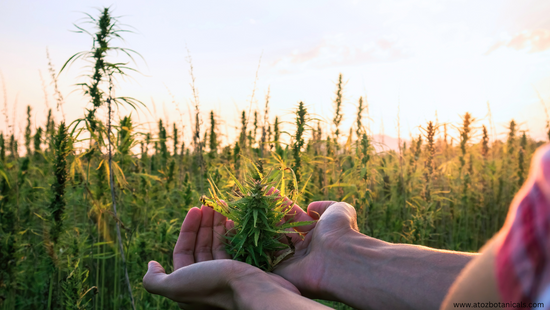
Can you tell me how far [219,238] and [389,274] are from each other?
2.83 ft

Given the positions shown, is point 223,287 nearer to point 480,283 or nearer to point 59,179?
point 480,283

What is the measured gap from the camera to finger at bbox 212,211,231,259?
68.4 inches

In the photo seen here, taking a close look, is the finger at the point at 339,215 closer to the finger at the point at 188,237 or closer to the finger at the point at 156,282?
the finger at the point at 188,237

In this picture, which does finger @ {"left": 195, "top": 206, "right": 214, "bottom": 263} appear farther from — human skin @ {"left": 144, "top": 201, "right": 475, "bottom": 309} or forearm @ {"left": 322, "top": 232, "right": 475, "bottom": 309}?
forearm @ {"left": 322, "top": 232, "right": 475, "bottom": 309}

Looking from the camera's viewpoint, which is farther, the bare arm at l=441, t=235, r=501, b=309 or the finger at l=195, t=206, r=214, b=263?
the finger at l=195, t=206, r=214, b=263

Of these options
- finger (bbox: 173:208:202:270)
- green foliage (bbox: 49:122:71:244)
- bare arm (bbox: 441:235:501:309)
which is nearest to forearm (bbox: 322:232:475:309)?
finger (bbox: 173:208:202:270)

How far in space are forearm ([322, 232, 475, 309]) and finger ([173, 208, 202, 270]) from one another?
730mm

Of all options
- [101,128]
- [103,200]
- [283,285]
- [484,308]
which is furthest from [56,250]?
[484,308]

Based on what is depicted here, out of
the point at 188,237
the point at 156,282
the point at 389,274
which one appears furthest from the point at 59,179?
the point at 389,274

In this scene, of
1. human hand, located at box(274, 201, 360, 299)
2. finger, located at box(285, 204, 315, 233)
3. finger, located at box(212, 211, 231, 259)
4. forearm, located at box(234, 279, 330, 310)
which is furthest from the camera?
finger, located at box(285, 204, 315, 233)

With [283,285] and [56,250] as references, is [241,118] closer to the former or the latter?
[56,250]

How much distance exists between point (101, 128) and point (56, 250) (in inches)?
42.6

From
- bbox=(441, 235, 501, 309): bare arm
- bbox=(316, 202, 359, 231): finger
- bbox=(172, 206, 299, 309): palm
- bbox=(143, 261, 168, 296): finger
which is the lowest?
bbox=(143, 261, 168, 296): finger

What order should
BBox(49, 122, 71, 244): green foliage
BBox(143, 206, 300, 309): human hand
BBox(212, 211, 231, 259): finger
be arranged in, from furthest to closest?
1. BBox(49, 122, 71, 244): green foliage
2. BBox(212, 211, 231, 259): finger
3. BBox(143, 206, 300, 309): human hand
